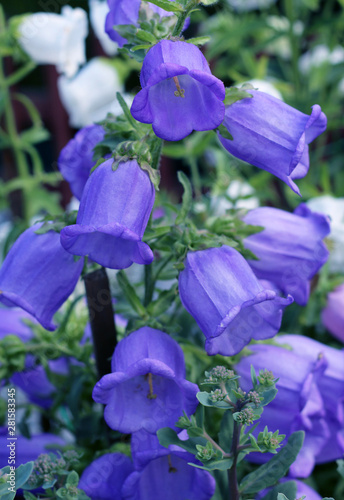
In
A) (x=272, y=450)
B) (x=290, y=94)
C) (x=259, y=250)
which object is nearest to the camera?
(x=272, y=450)

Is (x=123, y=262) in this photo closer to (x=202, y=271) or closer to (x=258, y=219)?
(x=202, y=271)

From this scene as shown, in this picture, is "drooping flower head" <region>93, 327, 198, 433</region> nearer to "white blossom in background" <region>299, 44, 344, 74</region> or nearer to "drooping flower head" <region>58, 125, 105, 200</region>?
"drooping flower head" <region>58, 125, 105, 200</region>

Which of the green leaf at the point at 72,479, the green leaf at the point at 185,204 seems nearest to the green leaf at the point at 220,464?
the green leaf at the point at 72,479

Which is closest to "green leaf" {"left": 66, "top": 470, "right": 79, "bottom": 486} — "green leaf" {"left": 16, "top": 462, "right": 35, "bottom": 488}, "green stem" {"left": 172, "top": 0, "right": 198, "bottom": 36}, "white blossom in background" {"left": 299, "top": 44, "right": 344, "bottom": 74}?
"green leaf" {"left": 16, "top": 462, "right": 35, "bottom": 488}

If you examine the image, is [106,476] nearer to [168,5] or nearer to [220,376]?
[220,376]

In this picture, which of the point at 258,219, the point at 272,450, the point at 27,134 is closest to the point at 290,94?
the point at 27,134

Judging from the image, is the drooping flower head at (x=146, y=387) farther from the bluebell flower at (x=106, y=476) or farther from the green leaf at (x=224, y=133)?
the green leaf at (x=224, y=133)
